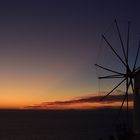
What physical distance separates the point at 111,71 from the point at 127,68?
367 cm

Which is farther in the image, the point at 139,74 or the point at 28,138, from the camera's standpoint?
the point at 28,138

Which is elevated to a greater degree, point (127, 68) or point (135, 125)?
point (127, 68)

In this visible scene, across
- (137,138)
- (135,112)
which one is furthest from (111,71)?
(137,138)

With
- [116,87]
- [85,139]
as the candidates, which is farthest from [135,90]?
[85,139]

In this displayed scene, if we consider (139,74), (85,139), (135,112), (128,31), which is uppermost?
(128,31)

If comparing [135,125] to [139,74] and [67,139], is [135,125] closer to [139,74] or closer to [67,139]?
[139,74]

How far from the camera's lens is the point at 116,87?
59188 mm

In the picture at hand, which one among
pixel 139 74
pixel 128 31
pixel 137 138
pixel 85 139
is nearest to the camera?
pixel 137 138

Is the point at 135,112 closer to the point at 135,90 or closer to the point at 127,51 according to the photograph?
the point at 135,90

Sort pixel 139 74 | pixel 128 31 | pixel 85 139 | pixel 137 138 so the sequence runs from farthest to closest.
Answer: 1. pixel 85 139
2. pixel 128 31
3. pixel 139 74
4. pixel 137 138

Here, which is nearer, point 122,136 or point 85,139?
point 122,136

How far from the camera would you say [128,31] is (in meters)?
61.7

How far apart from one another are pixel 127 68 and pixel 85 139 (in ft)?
330

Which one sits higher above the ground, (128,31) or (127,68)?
(128,31)
